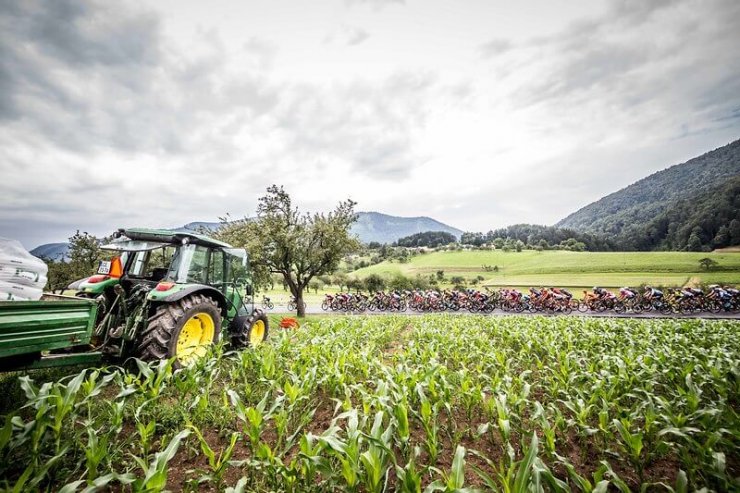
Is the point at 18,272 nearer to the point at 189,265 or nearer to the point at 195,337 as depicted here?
the point at 189,265

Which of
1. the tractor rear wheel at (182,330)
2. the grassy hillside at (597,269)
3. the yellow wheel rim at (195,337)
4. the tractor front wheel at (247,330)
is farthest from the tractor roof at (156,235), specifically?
the grassy hillside at (597,269)

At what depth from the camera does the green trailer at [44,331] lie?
2881 mm

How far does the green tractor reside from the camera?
14.2 feet

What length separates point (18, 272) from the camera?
14.2 ft

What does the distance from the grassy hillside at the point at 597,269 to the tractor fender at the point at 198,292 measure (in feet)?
126

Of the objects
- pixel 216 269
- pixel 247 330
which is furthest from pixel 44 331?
pixel 247 330

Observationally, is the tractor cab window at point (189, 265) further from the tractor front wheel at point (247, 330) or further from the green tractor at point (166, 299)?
the tractor front wheel at point (247, 330)

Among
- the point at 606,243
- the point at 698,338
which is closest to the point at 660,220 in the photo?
the point at 606,243

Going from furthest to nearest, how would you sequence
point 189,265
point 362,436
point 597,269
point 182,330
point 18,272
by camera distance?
point 597,269, point 189,265, point 182,330, point 18,272, point 362,436

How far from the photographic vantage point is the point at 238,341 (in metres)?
6.82

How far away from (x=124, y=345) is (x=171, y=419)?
1.87 meters

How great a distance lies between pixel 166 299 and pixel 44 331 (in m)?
1.30

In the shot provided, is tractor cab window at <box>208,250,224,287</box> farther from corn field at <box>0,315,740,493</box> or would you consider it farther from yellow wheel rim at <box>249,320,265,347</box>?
corn field at <box>0,315,740,493</box>

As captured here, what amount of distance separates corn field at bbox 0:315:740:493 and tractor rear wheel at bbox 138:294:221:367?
481 mm
